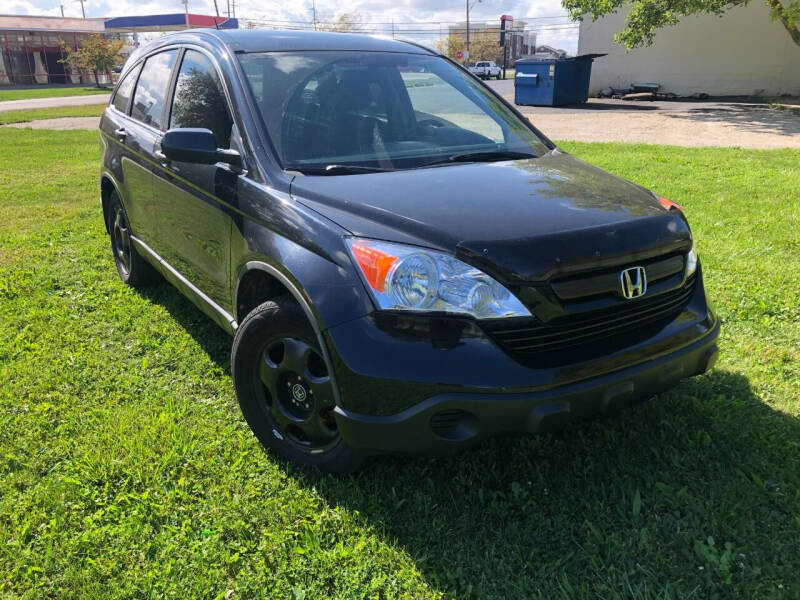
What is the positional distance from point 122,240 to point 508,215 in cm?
353

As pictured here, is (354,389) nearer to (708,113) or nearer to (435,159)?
(435,159)

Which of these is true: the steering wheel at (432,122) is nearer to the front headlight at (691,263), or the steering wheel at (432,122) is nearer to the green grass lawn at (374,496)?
the front headlight at (691,263)

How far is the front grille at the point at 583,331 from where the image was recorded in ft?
7.25

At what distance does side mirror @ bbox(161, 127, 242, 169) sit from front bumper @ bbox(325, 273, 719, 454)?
1.13 m

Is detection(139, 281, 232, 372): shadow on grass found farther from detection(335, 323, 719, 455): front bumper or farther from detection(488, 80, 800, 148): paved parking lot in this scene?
detection(488, 80, 800, 148): paved parking lot

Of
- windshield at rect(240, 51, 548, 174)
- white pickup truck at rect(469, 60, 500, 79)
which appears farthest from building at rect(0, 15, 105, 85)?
windshield at rect(240, 51, 548, 174)

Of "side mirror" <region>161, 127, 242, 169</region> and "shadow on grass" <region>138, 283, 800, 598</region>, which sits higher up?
"side mirror" <region>161, 127, 242, 169</region>

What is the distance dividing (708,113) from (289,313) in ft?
62.1

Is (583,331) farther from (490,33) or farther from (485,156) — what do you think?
(490,33)

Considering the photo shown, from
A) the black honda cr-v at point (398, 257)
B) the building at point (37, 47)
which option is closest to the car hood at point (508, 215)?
the black honda cr-v at point (398, 257)

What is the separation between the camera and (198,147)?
2.92 metres

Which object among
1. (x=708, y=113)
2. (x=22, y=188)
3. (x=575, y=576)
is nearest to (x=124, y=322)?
(x=575, y=576)

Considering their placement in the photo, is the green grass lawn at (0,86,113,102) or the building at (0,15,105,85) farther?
the building at (0,15,105,85)

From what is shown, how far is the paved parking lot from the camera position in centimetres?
1291
